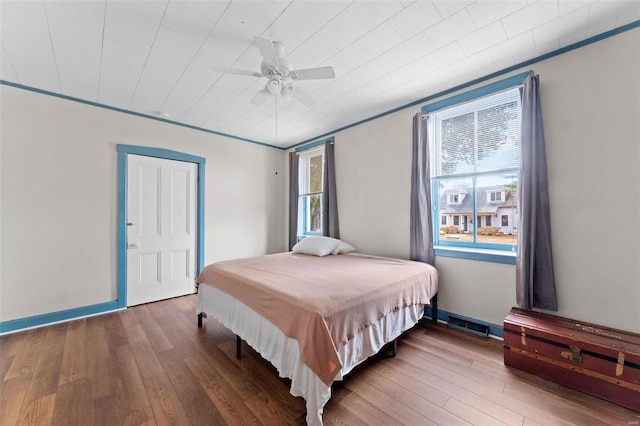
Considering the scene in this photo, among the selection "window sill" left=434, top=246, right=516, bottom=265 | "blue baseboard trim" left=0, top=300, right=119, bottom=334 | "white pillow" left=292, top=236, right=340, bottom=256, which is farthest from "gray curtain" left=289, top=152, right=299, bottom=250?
"blue baseboard trim" left=0, top=300, right=119, bottom=334

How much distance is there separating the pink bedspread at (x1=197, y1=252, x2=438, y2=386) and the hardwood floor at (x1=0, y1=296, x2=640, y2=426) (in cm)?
47

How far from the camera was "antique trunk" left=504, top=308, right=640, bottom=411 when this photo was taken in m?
1.53

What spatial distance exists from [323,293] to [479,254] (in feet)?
6.08

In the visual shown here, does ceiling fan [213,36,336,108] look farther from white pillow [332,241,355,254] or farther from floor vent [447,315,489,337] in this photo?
floor vent [447,315,489,337]

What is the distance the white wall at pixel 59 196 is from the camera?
2.56m

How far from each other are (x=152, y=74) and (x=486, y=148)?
11.4 ft

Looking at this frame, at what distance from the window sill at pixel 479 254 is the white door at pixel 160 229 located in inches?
142

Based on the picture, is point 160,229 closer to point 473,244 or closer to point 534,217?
point 473,244

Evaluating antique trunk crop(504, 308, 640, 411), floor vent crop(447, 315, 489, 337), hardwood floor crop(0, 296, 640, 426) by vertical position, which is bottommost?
hardwood floor crop(0, 296, 640, 426)

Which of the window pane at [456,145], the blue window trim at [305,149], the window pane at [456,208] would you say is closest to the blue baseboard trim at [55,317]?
the blue window trim at [305,149]

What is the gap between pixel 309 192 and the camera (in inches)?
187

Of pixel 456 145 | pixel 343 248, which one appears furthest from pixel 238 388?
pixel 456 145

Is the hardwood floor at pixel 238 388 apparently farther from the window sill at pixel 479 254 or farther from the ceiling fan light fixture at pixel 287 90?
the ceiling fan light fixture at pixel 287 90

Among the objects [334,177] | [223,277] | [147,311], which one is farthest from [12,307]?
[334,177]
